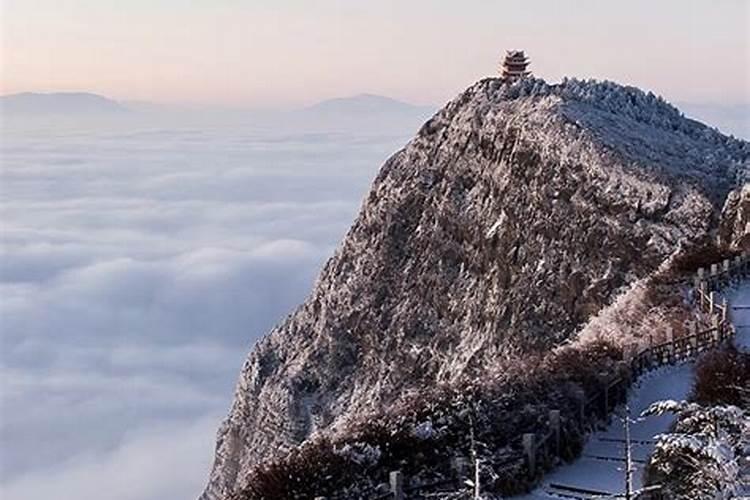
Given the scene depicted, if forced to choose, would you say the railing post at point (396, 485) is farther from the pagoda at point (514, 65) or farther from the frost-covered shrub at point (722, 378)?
the pagoda at point (514, 65)

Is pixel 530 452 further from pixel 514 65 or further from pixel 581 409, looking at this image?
pixel 514 65

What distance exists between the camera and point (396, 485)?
17.2m

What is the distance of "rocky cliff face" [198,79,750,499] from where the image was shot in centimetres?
4828

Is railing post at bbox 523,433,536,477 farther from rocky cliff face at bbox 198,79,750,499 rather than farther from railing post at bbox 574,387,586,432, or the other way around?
rocky cliff face at bbox 198,79,750,499

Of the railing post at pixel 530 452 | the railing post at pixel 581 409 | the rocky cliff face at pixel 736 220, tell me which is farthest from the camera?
the rocky cliff face at pixel 736 220

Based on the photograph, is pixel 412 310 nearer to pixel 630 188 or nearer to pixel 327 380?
pixel 327 380

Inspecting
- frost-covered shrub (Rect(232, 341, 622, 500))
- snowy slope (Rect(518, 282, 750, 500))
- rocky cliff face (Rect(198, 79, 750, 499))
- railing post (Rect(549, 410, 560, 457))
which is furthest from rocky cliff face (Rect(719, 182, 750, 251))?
railing post (Rect(549, 410, 560, 457))

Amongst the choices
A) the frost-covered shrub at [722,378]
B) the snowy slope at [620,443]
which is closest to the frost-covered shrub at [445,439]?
the snowy slope at [620,443]

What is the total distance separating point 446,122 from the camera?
62.4 metres

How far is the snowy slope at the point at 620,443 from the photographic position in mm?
18594

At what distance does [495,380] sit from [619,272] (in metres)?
24.5

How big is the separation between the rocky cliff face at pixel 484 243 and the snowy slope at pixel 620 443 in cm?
2087

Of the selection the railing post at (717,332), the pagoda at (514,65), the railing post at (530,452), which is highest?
the pagoda at (514,65)

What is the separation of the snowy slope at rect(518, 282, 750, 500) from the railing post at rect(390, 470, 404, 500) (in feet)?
7.39
